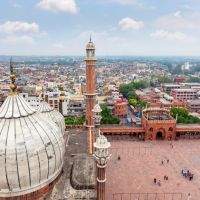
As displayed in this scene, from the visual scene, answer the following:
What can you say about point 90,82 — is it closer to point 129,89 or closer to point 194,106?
point 194,106

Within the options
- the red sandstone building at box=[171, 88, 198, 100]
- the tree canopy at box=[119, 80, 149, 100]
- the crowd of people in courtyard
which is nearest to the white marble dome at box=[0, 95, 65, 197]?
the crowd of people in courtyard

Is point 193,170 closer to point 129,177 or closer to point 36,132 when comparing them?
point 129,177

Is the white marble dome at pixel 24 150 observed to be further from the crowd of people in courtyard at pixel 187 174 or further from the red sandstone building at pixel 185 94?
the red sandstone building at pixel 185 94

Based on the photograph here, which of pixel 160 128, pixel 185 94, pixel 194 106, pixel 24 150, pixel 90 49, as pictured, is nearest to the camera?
pixel 24 150

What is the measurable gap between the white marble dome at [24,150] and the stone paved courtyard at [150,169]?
30.5 feet

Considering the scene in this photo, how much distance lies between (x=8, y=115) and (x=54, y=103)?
4218 centimetres

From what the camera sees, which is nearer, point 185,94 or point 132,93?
point 132,93

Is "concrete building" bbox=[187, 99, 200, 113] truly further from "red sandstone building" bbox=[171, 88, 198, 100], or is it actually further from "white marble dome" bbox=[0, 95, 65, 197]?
"white marble dome" bbox=[0, 95, 65, 197]

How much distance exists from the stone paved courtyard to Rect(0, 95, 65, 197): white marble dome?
9.31 m

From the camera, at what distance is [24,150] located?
13.1 m

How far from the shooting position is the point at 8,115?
1420cm

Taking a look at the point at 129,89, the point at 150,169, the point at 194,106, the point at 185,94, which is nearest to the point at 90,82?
the point at 150,169

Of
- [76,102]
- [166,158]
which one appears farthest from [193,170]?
[76,102]

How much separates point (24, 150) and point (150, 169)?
17.5 meters
